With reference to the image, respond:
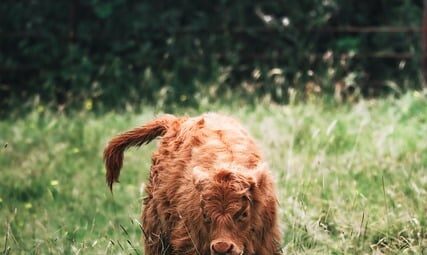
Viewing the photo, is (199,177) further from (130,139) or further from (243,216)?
(130,139)

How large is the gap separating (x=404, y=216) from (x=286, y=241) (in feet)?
2.42

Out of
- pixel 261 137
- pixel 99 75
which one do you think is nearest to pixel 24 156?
pixel 261 137

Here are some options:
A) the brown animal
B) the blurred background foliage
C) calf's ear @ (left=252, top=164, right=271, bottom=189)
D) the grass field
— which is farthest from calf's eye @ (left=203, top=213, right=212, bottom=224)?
the blurred background foliage

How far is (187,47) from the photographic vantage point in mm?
11031

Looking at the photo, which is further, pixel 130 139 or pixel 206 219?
pixel 130 139

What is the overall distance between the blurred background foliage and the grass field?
1.24 meters

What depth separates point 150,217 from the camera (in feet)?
15.2

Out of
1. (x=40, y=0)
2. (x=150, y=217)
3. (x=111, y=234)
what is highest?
(x=40, y=0)

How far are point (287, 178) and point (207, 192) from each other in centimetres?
210

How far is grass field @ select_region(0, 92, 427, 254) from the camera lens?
4957 mm

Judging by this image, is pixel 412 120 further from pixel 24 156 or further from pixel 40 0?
pixel 40 0

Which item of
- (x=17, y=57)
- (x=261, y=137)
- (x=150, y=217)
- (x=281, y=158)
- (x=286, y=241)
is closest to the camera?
(x=150, y=217)

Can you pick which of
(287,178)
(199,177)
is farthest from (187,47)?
(199,177)

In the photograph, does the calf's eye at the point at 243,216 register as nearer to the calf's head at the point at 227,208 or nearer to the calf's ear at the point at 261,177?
the calf's head at the point at 227,208
